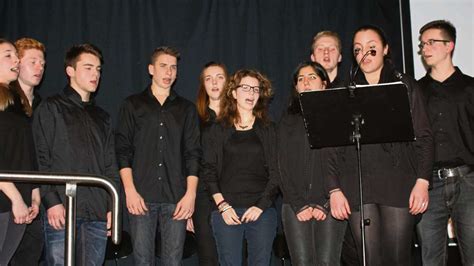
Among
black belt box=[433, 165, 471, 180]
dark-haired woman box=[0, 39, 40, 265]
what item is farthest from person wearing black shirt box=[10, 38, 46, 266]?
black belt box=[433, 165, 471, 180]

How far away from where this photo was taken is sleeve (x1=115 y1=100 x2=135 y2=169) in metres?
4.52

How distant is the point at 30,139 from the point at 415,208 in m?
2.59

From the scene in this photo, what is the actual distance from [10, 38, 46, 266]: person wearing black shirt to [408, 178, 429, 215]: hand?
2.49m

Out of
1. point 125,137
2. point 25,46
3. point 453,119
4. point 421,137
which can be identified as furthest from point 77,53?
point 453,119

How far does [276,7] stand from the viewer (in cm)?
617

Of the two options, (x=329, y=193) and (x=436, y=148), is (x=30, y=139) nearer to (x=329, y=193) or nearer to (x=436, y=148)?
(x=329, y=193)

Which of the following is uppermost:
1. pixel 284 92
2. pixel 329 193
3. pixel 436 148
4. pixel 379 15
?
pixel 379 15

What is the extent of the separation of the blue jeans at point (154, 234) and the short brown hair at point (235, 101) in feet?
2.61

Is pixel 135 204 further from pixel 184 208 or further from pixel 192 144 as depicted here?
pixel 192 144

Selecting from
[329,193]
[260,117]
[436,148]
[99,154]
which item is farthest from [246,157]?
[436,148]

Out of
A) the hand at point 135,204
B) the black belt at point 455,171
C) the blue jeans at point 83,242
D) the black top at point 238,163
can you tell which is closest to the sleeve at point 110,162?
the hand at point 135,204

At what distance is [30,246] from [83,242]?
0.49 m

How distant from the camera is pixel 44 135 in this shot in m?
4.18

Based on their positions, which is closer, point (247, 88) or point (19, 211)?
point (19, 211)
